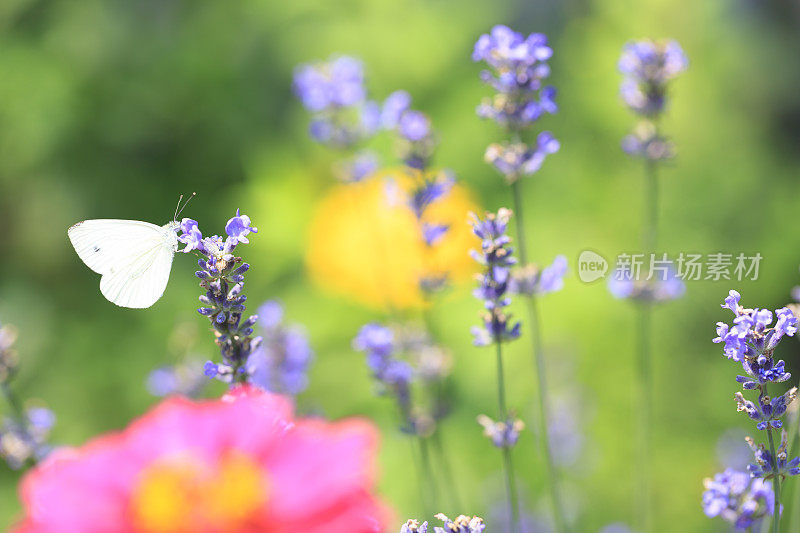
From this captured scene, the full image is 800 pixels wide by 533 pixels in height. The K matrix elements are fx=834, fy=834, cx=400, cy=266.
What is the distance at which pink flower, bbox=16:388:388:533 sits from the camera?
428 millimetres

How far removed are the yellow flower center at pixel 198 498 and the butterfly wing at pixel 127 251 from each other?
0.49 meters

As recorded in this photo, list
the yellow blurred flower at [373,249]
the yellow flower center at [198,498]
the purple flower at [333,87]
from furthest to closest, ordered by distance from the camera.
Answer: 1. the yellow blurred flower at [373,249]
2. the purple flower at [333,87]
3. the yellow flower center at [198,498]

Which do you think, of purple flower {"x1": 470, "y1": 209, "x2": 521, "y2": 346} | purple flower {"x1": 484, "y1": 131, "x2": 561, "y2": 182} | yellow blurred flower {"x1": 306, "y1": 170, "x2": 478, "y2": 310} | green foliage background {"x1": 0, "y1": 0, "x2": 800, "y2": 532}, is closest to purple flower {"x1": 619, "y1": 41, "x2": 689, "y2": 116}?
purple flower {"x1": 484, "y1": 131, "x2": 561, "y2": 182}

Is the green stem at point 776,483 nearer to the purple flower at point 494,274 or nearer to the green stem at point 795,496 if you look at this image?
the green stem at point 795,496

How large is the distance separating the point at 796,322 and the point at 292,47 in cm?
240

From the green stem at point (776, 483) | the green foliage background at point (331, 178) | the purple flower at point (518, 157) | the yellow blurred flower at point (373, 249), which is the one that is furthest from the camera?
the green foliage background at point (331, 178)

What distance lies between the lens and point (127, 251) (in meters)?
0.98

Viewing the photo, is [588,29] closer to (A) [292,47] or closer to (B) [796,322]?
(A) [292,47]

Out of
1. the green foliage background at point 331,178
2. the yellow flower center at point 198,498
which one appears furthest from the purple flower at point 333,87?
the green foliage background at point 331,178

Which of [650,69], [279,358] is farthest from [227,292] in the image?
[650,69]

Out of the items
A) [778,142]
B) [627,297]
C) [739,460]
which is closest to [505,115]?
[627,297]

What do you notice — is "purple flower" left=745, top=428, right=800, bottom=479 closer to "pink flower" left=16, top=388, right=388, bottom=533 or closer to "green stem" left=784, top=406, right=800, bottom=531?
"green stem" left=784, top=406, right=800, bottom=531

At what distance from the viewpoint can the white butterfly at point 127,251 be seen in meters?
0.93

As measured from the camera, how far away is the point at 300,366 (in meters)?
1.07
